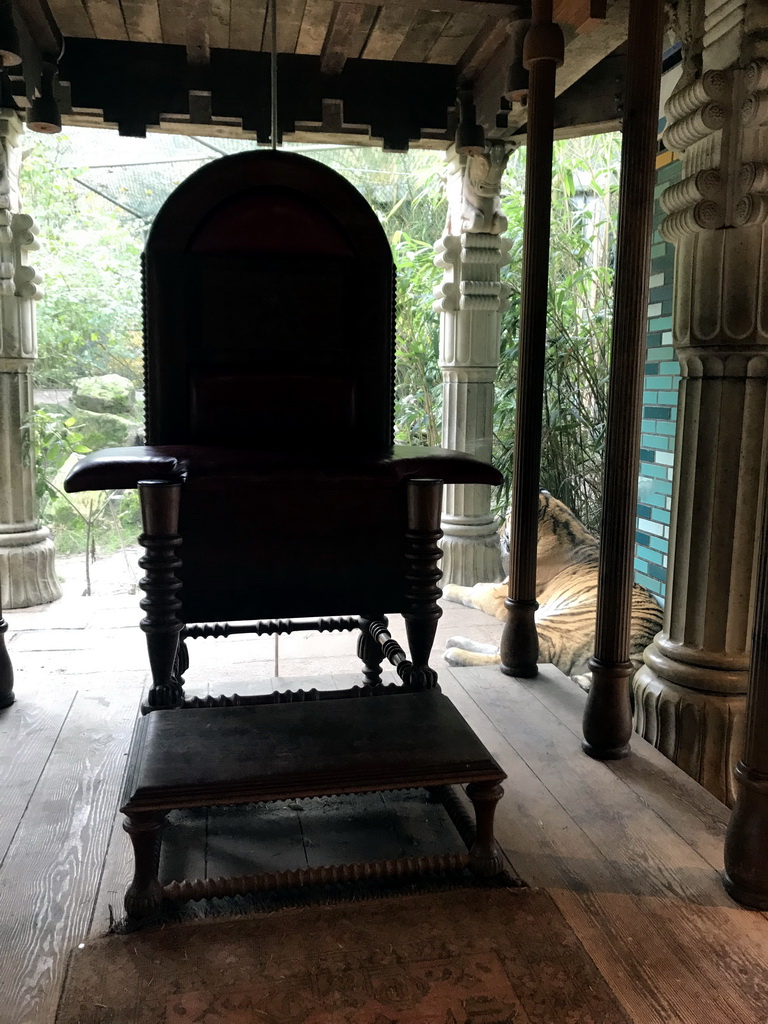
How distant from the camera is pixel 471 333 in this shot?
4.77m

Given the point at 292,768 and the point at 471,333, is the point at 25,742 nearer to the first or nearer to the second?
the point at 292,768

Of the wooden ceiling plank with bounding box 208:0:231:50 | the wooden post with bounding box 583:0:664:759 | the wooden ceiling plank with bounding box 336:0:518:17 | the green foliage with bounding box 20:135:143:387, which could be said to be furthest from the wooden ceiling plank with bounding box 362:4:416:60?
the green foliage with bounding box 20:135:143:387

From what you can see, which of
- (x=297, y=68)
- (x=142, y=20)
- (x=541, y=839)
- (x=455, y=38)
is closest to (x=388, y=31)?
(x=455, y=38)

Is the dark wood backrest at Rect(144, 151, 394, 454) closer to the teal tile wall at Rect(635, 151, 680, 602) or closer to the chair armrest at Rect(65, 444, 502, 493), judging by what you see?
the chair armrest at Rect(65, 444, 502, 493)

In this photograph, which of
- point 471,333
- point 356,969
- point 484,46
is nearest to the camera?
point 356,969

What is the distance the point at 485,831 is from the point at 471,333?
11.6ft

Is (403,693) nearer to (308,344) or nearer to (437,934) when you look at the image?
(437,934)

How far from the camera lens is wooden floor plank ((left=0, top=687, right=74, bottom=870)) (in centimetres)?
192

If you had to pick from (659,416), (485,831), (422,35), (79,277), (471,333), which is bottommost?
(485,831)

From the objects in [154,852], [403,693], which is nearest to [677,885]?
[403,693]

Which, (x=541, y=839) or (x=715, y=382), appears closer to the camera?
(x=541, y=839)

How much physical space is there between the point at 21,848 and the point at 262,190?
176 centimetres

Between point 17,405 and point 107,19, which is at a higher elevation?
point 107,19

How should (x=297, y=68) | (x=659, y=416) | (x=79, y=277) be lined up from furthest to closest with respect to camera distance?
1. (x=79, y=277)
2. (x=659, y=416)
3. (x=297, y=68)
